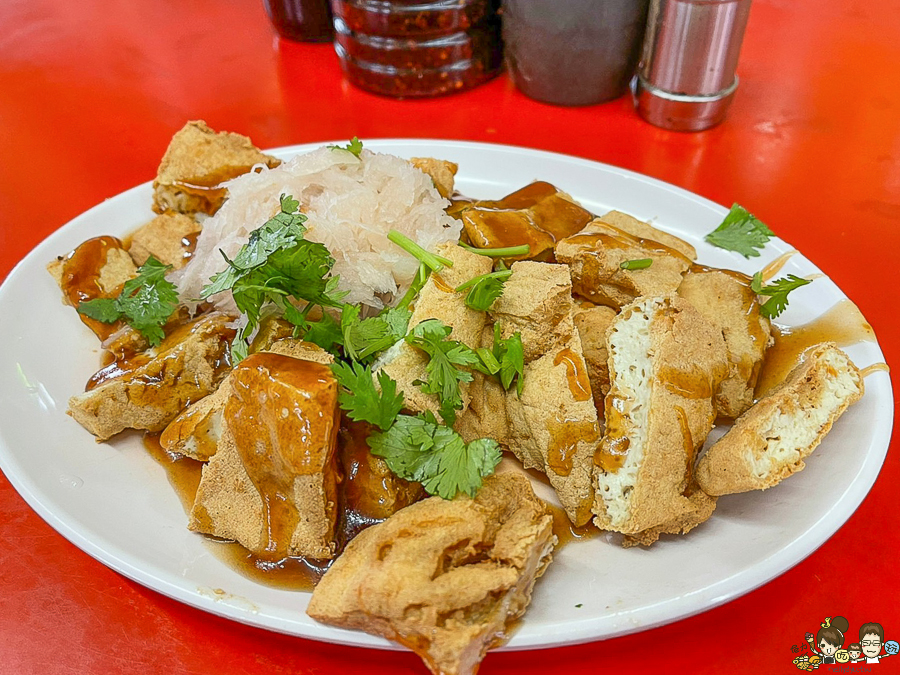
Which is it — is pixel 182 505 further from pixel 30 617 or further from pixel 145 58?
pixel 145 58

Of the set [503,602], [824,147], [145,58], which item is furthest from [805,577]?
[145,58]

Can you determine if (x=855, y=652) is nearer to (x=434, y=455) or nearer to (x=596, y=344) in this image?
(x=596, y=344)

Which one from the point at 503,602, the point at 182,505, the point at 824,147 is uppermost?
the point at 503,602

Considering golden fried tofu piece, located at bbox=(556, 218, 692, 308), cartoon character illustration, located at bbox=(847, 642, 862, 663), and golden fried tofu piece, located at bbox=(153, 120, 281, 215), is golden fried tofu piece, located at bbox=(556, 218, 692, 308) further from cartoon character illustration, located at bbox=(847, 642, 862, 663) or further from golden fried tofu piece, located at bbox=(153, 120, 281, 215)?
golden fried tofu piece, located at bbox=(153, 120, 281, 215)

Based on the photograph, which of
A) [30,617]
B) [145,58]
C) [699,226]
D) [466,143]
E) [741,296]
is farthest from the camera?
[145,58]

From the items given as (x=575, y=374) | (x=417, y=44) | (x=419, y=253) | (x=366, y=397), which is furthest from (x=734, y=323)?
(x=417, y=44)

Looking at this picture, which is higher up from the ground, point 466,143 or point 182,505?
point 466,143

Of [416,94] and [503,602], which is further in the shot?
[416,94]
